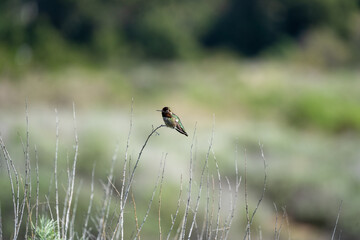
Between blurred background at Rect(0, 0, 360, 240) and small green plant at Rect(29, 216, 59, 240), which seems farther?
blurred background at Rect(0, 0, 360, 240)

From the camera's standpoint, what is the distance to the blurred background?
41.8 ft

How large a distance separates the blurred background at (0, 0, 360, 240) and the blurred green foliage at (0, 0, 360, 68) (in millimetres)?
84

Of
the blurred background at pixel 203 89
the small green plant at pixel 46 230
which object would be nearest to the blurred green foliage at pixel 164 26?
the blurred background at pixel 203 89

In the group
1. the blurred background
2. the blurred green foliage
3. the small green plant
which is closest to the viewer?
the small green plant

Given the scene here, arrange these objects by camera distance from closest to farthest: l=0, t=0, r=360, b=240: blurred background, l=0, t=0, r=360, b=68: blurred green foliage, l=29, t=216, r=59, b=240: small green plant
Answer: l=29, t=216, r=59, b=240: small green plant
l=0, t=0, r=360, b=240: blurred background
l=0, t=0, r=360, b=68: blurred green foliage

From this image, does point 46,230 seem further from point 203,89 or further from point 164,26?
point 164,26

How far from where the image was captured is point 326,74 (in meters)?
28.2

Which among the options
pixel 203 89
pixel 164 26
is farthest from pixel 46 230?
pixel 164 26

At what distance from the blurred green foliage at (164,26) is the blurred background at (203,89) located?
8 cm

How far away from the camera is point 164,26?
1430 inches

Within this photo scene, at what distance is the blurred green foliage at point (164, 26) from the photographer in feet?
97.2

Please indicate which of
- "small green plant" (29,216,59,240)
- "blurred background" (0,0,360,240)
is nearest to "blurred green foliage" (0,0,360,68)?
"blurred background" (0,0,360,240)

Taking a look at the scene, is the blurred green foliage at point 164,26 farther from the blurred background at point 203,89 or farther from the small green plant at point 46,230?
the small green plant at point 46,230

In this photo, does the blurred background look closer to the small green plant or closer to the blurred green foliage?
the blurred green foliage
